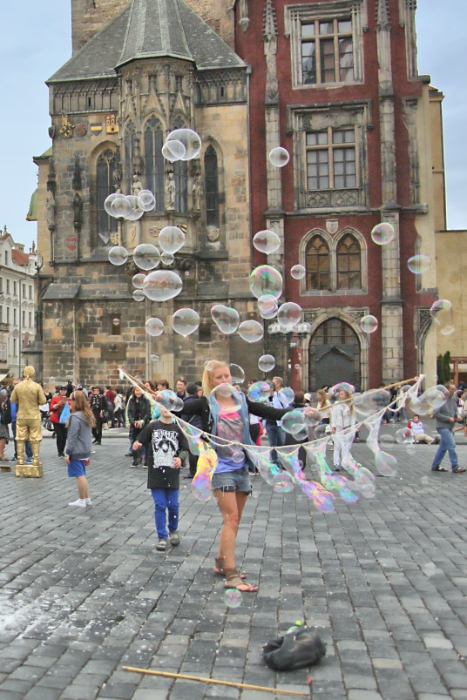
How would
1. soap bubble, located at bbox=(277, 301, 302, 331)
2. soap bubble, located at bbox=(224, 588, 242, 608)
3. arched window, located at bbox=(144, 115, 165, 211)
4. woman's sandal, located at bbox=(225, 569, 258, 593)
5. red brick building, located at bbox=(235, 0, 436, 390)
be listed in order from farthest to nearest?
1. red brick building, located at bbox=(235, 0, 436, 390)
2. arched window, located at bbox=(144, 115, 165, 211)
3. soap bubble, located at bbox=(277, 301, 302, 331)
4. woman's sandal, located at bbox=(225, 569, 258, 593)
5. soap bubble, located at bbox=(224, 588, 242, 608)

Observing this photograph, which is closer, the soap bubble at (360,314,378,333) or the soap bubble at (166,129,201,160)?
the soap bubble at (166,129,201,160)

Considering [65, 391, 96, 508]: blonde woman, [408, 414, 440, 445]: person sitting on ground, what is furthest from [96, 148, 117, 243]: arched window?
[65, 391, 96, 508]: blonde woman

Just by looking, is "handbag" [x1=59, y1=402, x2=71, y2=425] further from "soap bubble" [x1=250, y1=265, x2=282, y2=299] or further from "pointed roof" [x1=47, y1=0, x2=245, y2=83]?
"pointed roof" [x1=47, y1=0, x2=245, y2=83]

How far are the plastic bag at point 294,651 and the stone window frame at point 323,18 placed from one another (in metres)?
28.2

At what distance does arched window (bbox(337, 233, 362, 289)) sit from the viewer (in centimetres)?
2944

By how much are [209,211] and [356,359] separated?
8506mm

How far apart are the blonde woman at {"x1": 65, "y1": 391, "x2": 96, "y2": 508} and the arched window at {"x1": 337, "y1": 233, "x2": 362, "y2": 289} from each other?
67.6 feet

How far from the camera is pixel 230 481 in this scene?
6.14 meters

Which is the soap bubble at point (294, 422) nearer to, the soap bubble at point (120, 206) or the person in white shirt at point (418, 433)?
the person in white shirt at point (418, 433)

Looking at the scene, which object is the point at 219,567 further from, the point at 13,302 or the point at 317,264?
the point at 13,302

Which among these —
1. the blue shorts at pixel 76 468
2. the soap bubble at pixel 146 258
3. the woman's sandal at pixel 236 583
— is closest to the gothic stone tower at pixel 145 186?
the soap bubble at pixel 146 258

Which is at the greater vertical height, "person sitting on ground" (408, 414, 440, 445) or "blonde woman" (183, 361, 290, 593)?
"blonde woman" (183, 361, 290, 593)

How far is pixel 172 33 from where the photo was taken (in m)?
28.5

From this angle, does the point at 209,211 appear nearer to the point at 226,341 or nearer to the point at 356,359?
the point at 226,341
